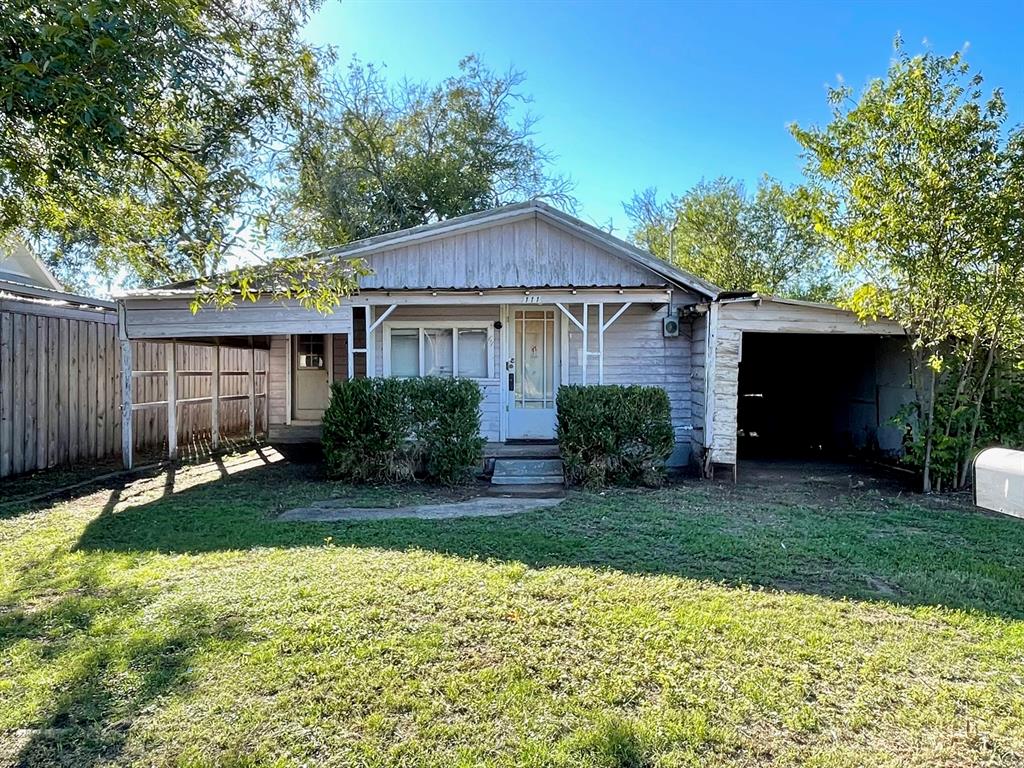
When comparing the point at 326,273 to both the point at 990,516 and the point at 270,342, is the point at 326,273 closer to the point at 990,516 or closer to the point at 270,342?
the point at 990,516

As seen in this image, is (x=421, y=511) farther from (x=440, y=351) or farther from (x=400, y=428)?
(x=440, y=351)

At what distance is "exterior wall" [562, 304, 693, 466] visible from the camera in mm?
10359

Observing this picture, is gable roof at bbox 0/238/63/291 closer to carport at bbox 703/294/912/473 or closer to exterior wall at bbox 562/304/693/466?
exterior wall at bbox 562/304/693/466

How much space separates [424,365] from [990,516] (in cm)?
796

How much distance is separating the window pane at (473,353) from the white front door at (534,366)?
0.46 meters

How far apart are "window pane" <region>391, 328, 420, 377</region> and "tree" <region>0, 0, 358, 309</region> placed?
4554 millimetres

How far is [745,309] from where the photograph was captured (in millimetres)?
9141

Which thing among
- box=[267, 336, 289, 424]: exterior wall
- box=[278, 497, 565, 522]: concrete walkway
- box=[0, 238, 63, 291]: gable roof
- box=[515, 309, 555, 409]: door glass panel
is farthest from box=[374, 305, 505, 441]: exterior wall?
box=[0, 238, 63, 291]: gable roof

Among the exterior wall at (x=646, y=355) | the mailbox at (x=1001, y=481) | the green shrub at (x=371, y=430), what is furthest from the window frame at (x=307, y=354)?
the mailbox at (x=1001, y=481)

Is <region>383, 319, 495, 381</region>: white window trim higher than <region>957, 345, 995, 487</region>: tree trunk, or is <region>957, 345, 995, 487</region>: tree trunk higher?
<region>383, 319, 495, 381</region>: white window trim

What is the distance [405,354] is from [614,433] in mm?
4175

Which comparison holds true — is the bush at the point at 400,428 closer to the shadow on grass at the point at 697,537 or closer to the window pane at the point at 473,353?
the shadow on grass at the point at 697,537

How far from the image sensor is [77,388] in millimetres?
9898

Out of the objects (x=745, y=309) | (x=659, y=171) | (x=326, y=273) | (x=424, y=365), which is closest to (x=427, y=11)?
(x=424, y=365)
